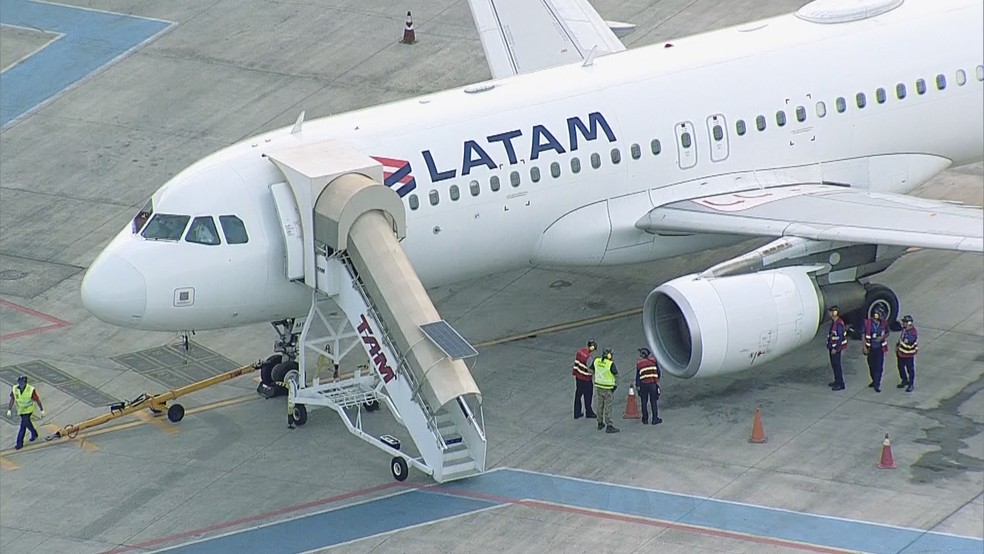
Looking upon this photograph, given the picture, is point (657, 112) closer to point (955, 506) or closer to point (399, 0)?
point (955, 506)

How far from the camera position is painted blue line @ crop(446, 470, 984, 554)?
2852 centimetres

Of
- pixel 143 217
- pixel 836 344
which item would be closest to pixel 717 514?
pixel 836 344

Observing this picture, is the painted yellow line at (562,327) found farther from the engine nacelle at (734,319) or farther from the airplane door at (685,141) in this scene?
the engine nacelle at (734,319)

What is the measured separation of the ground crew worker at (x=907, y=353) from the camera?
3262 centimetres

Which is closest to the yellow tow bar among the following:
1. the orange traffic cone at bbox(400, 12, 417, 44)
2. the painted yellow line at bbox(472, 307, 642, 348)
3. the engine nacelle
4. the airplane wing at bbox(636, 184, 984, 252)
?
the painted yellow line at bbox(472, 307, 642, 348)

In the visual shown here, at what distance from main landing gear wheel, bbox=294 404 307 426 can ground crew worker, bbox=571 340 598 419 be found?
185 inches

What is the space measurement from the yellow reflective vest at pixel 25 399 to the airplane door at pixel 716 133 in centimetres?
1291

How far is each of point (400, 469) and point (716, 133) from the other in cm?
903

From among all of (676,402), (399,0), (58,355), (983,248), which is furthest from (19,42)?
(983,248)

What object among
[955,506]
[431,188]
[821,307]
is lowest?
[955,506]

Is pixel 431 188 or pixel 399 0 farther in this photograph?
pixel 399 0

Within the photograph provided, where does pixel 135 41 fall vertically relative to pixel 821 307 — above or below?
above

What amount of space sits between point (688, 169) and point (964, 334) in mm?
5820

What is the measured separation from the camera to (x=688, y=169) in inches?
1393
